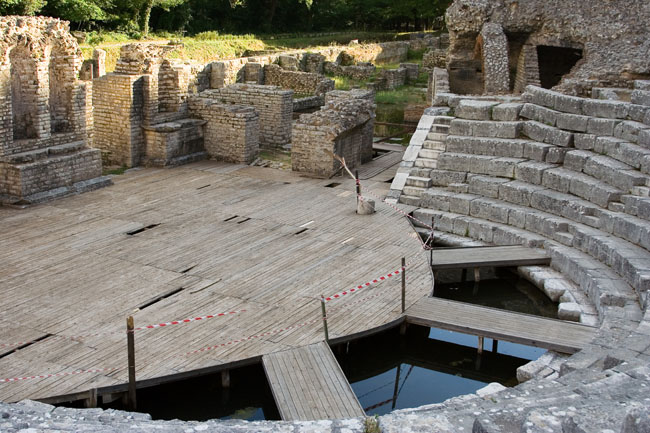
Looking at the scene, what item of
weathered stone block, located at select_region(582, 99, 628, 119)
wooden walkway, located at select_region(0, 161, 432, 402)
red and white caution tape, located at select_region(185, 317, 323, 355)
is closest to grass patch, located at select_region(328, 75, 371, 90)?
wooden walkway, located at select_region(0, 161, 432, 402)

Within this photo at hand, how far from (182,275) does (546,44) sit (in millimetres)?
12654

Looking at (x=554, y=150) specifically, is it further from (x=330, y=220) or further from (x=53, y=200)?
(x=53, y=200)

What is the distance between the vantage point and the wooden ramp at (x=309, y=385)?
6.89 metres

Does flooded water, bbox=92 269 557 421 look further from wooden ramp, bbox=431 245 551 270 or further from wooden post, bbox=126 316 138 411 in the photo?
wooden ramp, bbox=431 245 551 270

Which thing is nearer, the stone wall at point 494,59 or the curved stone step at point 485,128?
the curved stone step at point 485,128

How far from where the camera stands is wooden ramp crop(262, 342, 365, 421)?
6.89m

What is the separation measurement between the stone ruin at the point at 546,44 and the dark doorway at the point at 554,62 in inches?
1.0

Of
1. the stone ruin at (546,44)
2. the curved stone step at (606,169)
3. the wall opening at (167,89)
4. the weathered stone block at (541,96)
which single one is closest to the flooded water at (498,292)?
the curved stone step at (606,169)

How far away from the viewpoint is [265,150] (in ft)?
55.7

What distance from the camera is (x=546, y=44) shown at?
1928 centimetres

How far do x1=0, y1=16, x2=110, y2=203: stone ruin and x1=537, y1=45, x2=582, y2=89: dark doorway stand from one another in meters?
12.3

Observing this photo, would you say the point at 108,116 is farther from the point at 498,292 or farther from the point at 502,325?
the point at 502,325

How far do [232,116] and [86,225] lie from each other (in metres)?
4.65

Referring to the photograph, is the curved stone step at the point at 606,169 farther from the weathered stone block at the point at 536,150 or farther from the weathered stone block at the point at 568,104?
the weathered stone block at the point at 568,104
